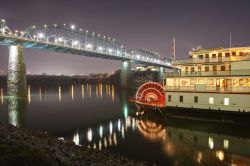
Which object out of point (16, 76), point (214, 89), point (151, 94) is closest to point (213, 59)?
point (214, 89)

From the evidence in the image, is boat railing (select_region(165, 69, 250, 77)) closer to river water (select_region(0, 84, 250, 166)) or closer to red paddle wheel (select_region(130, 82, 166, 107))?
river water (select_region(0, 84, 250, 166))

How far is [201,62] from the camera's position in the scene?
29078 mm

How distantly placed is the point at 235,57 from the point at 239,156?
12819mm

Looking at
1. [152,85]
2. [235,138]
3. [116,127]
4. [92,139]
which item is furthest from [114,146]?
[152,85]

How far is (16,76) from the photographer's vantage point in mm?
54406

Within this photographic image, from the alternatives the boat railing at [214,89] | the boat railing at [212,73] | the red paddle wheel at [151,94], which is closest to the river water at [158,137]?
the boat railing at [214,89]

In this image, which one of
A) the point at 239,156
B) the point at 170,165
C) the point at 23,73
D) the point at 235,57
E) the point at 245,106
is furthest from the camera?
the point at 23,73

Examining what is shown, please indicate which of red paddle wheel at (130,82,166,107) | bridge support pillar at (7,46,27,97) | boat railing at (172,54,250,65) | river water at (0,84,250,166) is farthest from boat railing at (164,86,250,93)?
bridge support pillar at (7,46,27,97)

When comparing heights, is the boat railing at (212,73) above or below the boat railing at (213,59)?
below

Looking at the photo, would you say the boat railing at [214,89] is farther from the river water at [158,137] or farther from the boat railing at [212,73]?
the river water at [158,137]

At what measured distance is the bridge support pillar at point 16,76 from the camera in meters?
54.1

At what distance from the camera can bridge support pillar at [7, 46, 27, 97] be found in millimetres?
54125

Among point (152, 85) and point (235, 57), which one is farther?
point (152, 85)

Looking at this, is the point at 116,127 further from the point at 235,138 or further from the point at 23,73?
the point at 23,73
